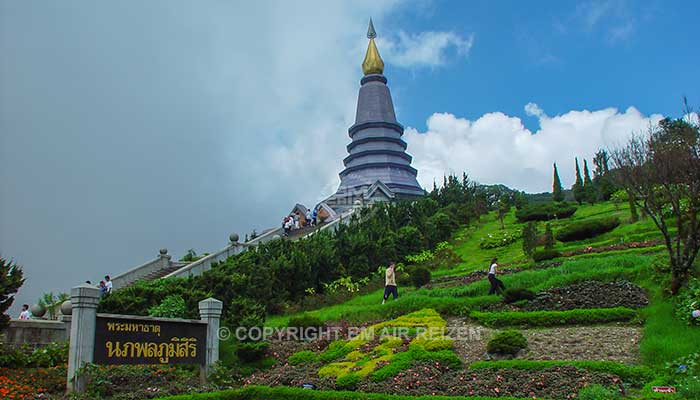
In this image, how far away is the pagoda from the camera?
54125 mm

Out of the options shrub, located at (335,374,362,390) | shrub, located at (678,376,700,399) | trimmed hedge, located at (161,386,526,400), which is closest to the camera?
shrub, located at (678,376,700,399)

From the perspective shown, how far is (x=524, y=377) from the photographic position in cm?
1170

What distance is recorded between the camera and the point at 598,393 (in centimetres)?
999

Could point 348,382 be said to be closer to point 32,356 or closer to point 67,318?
point 32,356

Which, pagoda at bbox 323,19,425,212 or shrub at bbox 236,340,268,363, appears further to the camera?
pagoda at bbox 323,19,425,212

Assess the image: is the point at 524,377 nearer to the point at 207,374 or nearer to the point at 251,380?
the point at 251,380

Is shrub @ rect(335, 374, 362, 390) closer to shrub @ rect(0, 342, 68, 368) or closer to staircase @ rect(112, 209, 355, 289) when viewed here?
shrub @ rect(0, 342, 68, 368)

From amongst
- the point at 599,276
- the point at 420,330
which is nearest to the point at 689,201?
the point at 599,276

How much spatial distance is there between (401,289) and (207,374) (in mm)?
11550

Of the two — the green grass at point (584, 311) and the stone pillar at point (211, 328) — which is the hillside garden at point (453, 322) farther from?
the stone pillar at point (211, 328)

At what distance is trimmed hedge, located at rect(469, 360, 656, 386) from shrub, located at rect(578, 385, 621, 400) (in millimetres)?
892

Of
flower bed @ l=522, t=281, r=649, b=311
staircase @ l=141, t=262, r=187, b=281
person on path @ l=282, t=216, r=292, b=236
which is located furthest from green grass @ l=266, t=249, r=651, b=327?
person on path @ l=282, t=216, r=292, b=236

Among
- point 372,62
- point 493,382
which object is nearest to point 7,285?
point 493,382

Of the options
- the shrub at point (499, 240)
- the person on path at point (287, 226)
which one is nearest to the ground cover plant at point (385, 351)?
the shrub at point (499, 240)
